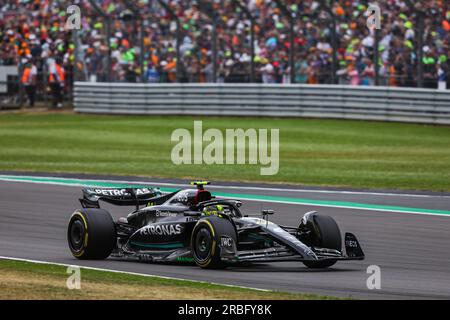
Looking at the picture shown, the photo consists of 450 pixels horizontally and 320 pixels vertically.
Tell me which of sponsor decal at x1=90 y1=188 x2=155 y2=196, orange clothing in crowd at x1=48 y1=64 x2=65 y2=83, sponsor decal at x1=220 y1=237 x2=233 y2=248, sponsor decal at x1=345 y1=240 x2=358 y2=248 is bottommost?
sponsor decal at x1=345 y1=240 x2=358 y2=248

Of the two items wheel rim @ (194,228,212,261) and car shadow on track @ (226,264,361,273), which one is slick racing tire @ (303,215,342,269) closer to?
car shadow on track @ (226,264,361,273)

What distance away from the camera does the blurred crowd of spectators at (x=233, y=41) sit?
28.5 metres

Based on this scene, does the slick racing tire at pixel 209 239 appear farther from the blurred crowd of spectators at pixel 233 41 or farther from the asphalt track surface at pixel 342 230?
the blurred crowd of spectators at pixel 233 41

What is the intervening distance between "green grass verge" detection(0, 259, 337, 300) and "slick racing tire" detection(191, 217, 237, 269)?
709 millimetres

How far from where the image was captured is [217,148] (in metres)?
26.3

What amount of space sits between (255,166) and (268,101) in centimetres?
937

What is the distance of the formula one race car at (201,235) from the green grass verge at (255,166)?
310 inches

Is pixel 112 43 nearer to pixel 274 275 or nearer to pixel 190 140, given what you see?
pixel 190 140

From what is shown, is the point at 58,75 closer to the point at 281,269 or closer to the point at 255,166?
the point at 255,166

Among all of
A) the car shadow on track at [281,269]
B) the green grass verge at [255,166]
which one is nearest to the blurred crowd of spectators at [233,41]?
the green grass verge at [255,166]

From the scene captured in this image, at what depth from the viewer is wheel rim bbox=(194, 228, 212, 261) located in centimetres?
1102

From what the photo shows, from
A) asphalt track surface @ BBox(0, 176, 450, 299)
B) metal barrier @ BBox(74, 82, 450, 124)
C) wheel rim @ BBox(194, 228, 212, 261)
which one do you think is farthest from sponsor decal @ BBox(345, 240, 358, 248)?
metal barrier @ BBox(74, 82, 450, 124)

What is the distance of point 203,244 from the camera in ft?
36.7

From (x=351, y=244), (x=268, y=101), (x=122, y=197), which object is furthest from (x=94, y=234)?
(x=268, y=101)
